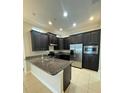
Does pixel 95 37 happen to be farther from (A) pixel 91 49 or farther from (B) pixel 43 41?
(B) pixel 43 41

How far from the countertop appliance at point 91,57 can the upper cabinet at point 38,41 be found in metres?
2.47

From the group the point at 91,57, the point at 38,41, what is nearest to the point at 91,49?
the point at 91,57

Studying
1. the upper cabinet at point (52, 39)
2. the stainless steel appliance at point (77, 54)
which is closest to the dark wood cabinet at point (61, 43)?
the upper cabinet at point (52, 39)

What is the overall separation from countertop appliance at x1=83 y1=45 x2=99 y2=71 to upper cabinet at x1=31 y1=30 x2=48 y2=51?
2470 millimetres

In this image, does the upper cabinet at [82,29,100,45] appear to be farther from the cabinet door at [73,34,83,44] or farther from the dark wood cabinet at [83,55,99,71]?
the dark wood cabinet at [83,55,99,71]

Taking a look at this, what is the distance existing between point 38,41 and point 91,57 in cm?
308

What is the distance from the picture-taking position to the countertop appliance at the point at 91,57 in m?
4.17

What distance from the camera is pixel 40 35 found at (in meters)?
4.49

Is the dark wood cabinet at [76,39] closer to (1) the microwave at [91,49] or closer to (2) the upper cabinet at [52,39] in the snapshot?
(1) the microwave at [91,49]

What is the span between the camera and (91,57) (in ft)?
14.4
